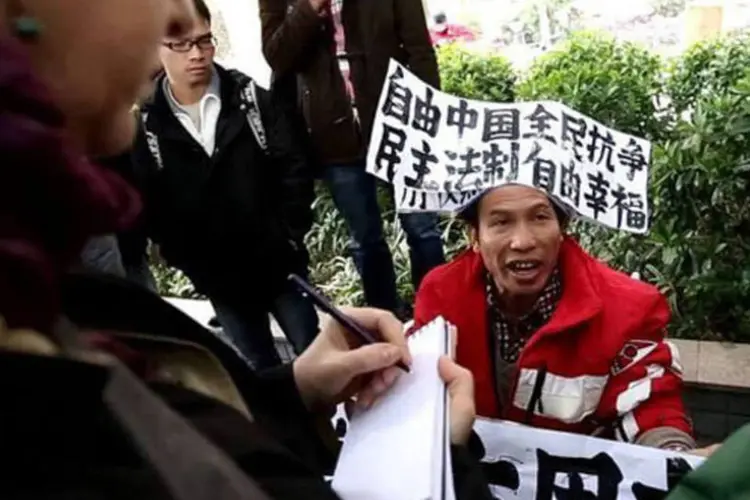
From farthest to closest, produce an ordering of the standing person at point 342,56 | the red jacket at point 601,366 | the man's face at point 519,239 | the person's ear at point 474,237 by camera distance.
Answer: the standing person at point 342,56
the person's ear at point 474,237
the man's face at point 519,239
the red jacket at point 601,366

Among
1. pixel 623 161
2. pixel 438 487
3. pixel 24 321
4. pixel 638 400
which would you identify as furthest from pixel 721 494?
pixel 623 161

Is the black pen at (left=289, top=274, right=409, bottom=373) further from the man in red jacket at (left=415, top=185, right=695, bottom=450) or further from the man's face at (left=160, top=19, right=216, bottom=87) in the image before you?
the man's face at (left=160, top=19, right=216, bottom=87)

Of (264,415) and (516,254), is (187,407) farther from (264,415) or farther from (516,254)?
(516,254)

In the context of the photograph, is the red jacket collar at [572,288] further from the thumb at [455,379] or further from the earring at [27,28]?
the earring at [27,28]

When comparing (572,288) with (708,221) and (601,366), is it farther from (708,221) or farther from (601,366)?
(708,221)

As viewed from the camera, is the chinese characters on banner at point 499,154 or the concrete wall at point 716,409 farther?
the concrete wall at point 716,409

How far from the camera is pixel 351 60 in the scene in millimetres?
3713

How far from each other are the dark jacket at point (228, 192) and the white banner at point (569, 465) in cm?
145

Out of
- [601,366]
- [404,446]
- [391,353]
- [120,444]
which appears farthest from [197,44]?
[120,444]

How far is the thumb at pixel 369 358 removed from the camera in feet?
4.75

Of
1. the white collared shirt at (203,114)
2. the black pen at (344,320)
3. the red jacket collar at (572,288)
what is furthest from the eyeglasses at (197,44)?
the black pen at (344,320)

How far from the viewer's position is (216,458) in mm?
764

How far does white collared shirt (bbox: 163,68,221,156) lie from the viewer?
3.35 m

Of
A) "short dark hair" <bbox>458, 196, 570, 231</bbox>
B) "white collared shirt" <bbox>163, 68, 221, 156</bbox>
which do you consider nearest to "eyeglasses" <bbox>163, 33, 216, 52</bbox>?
"white collared shirt" <bbox>163, 68, 221, 156</bbox>
